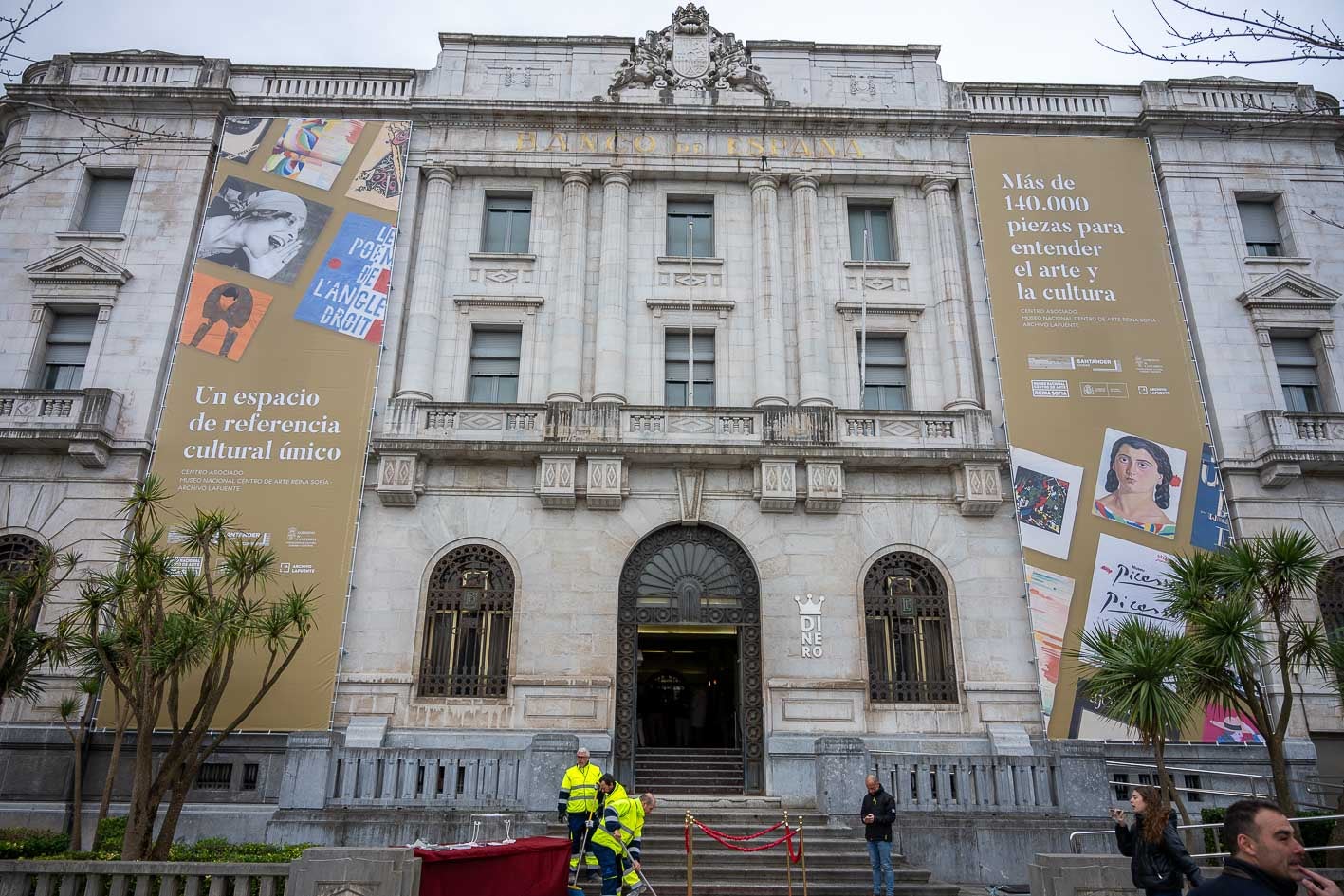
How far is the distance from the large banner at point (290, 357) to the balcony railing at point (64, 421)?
121 cm

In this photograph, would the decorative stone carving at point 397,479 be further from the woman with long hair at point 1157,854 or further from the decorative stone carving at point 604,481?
the woman with long hair at point 1157,854

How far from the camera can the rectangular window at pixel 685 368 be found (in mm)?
23031

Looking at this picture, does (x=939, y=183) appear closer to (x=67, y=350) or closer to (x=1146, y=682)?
(x=1146, y=682)

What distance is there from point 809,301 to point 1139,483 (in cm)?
912

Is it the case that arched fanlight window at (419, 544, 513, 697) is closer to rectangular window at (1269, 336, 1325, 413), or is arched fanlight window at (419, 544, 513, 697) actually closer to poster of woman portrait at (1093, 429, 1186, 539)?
poster of woman portrait at (1093, 429, 1186, 539)

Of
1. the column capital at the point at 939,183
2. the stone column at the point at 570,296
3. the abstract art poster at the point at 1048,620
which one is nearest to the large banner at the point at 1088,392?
the abstract art poster at the point at 1048,620

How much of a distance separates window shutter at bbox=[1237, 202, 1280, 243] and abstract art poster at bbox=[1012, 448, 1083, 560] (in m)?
9.43

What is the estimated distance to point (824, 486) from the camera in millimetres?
20984

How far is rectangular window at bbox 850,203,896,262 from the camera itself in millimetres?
24594

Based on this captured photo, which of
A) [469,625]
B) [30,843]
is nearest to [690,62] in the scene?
[469,625]

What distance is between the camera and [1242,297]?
22.9 metres

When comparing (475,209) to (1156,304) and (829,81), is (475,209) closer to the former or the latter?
(829,81)

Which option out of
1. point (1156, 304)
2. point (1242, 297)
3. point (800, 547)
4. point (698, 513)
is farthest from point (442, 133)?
point (1242, 297)

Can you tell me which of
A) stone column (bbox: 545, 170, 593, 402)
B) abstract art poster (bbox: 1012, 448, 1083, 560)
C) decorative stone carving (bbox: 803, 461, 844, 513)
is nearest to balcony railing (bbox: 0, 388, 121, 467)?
stone column (bbox: 545, 170, 593, 402)
